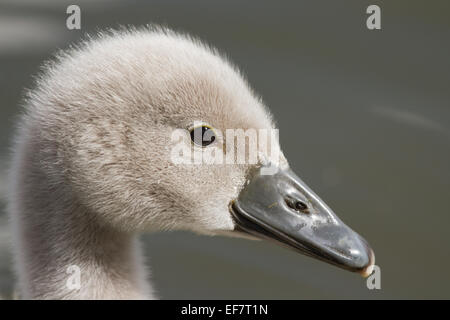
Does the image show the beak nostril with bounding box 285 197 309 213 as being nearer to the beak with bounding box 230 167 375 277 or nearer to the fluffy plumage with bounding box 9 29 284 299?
the beak with bounding box 230 167 375 277

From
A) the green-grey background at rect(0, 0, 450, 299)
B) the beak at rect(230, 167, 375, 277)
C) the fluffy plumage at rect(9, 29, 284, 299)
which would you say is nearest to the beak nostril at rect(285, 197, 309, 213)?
the beak at rect(230, 167, 375, 277)

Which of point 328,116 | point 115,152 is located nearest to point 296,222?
point 115,152

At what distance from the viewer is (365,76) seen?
497 centimetres

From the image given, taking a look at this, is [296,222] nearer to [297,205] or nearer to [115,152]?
[297,205]

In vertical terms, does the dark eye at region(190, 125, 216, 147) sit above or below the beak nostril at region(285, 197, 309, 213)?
above

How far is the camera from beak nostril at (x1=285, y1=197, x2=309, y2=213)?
2949 millimetres

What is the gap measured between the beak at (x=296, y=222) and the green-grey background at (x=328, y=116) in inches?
64.9

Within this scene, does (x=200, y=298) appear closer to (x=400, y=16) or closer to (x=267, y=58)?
(x=267, y=58)

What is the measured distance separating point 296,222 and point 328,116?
2.08 m

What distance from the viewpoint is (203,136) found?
2951 millimetres

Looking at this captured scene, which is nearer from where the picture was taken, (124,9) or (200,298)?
(200,298)

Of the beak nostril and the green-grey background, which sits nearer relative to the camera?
the beak nostril
